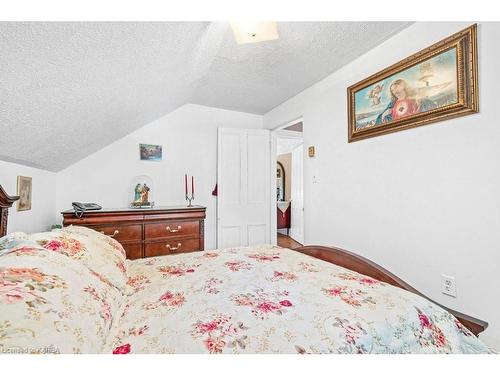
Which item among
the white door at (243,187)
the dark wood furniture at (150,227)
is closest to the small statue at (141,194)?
the dark wood furniture at (150,227)

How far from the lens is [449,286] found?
1530 millimetres

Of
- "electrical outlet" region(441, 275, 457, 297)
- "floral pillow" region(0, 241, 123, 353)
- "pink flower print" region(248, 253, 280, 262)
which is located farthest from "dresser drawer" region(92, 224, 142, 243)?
"electrical outlet" region(441, 275, 457, 297)

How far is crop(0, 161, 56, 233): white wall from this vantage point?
5.01ft

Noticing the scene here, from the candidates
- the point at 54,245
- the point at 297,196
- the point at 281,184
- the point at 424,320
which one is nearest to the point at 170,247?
the point at 54,245

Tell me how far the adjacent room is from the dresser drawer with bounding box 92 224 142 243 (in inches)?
0.7

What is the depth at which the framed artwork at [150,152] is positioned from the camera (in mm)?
3125

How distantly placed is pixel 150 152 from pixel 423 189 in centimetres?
291

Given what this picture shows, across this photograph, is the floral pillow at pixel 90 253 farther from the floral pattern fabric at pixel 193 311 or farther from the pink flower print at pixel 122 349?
the pink flower print at pixel 122 349

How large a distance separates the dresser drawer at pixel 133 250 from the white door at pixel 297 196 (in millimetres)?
3430

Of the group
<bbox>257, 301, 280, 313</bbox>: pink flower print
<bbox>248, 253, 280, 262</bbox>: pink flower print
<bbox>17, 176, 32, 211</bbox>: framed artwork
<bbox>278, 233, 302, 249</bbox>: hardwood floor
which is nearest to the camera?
<bbox>257, 301, 280, 313</bbox>: pink flower print

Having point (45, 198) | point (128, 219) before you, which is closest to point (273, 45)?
point (128, 219)

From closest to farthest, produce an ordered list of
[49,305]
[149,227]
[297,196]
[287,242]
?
1. [49,305]
2. [149,227]
3. [287,242]
4. [297,196]

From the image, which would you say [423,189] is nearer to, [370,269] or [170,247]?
[370,269]

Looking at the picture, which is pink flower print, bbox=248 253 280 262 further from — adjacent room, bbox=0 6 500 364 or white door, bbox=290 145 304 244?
white door, bbox=290 145 304 244
